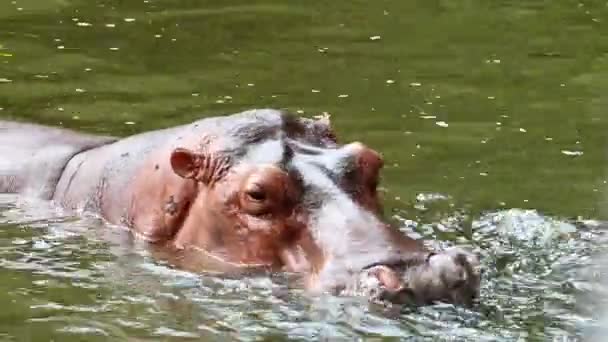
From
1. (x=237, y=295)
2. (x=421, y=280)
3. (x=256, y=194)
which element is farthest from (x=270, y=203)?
(x=421, y=280)

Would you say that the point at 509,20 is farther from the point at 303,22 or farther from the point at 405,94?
the point at 405,94

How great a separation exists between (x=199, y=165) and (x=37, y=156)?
1550 mm

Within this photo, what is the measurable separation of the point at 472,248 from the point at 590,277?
74cm

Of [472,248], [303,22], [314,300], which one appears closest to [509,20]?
[303,22]

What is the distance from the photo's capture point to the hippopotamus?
5883 mm

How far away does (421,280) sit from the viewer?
19.0ft

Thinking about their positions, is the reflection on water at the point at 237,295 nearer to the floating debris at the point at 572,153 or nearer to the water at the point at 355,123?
the water at the point at 355,123

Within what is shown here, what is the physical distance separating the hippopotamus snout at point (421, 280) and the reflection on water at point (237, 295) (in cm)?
5

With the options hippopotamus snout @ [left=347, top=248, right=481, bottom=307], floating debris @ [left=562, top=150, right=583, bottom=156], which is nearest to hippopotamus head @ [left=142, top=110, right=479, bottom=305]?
hippopotamus snout @ [left=347, top=248, right=481, bottom=307]

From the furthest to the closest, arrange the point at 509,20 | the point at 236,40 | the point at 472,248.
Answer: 1. the point at 509,20
2. the point at 236,40
3. the point at 472,248

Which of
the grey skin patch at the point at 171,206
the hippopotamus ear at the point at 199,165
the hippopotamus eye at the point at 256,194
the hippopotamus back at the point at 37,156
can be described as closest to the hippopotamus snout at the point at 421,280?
the hippopotamus eye at the point at 256,194

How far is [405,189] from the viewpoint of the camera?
8492 mm

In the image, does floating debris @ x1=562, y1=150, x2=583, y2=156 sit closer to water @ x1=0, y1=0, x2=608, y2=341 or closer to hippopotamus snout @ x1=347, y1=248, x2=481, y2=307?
water @ x1=0, y1=0, x2=608, y2=341

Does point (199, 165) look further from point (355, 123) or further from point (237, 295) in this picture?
point (355, 123)
